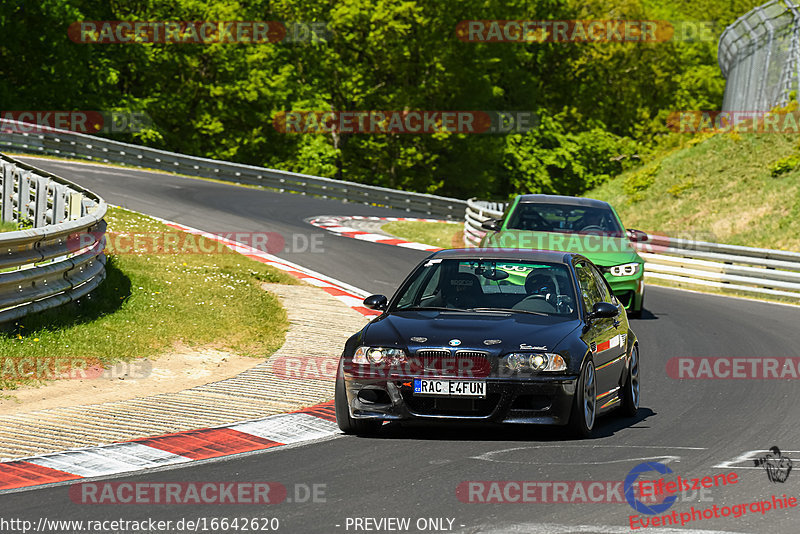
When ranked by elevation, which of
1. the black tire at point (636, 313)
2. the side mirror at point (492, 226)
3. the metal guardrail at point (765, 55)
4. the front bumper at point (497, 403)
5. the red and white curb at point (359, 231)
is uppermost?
the metal guardrail at point (765, 55)

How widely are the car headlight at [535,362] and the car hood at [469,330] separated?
0.20 feet

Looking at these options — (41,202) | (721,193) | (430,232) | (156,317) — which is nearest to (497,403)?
(156,317)

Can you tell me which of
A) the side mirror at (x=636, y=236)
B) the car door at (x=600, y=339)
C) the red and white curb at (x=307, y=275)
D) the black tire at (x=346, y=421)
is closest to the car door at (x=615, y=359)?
the car door at (x=600, y=339)

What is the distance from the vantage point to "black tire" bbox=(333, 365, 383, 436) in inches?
354

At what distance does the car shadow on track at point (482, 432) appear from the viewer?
895cm

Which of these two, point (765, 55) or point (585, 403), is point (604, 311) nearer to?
point (585, 403)

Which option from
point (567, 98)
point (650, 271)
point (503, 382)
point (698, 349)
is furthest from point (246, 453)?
point (567, 98)

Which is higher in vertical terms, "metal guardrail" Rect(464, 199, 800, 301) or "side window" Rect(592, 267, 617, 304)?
"side window" Rect(592, 267, 617, 304)

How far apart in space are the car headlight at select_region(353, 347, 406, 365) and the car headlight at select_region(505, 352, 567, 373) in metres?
0.79

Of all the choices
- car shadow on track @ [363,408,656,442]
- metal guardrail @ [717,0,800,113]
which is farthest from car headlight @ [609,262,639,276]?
metal guardrail @ [717,0,800,113]

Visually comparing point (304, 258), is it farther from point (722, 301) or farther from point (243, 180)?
point (243, 180)

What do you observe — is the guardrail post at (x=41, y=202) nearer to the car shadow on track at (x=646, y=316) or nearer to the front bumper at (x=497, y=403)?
the car shadow on track at (x=646, y=316)

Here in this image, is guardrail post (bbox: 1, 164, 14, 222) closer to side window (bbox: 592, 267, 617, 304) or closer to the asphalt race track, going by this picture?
the asphalt race track

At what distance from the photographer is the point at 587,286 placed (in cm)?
1035
